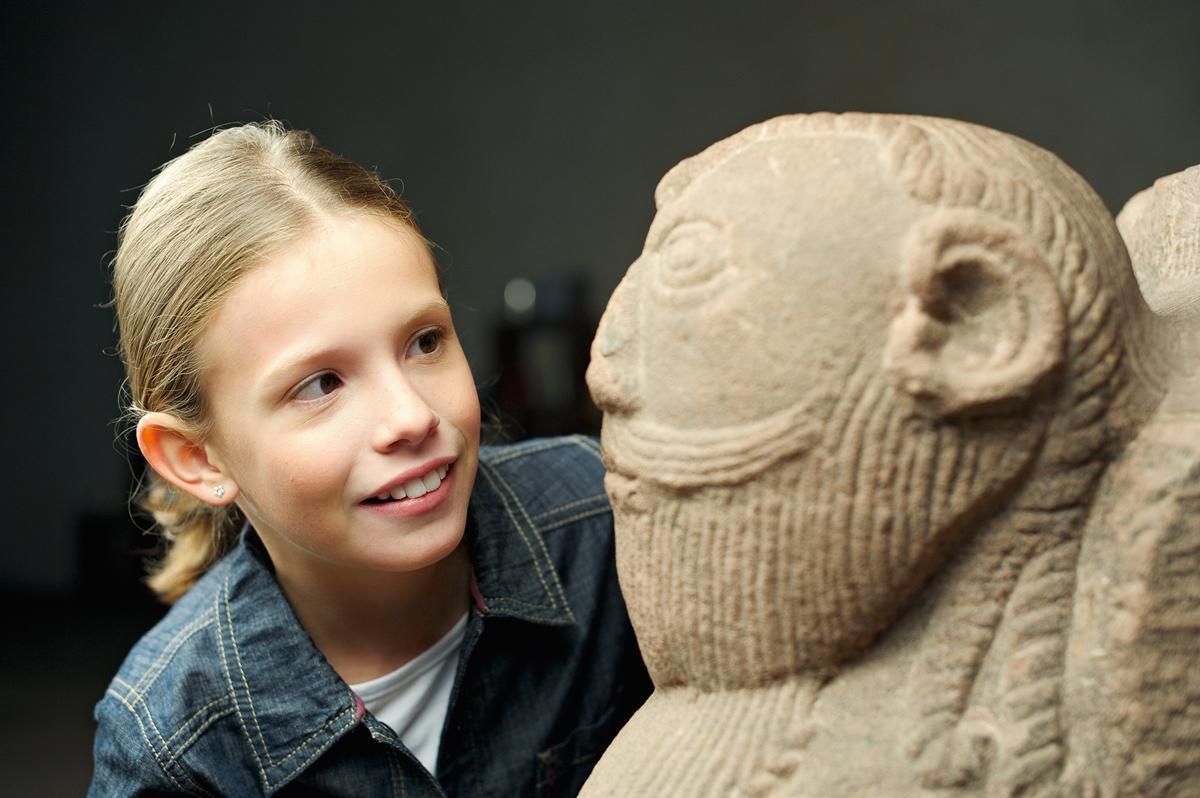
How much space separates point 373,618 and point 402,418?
39cm

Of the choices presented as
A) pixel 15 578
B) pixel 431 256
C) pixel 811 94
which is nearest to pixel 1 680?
pixel 15 578

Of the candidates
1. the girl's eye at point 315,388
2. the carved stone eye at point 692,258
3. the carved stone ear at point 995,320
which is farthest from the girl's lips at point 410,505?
the carved stone ear at point 995,320

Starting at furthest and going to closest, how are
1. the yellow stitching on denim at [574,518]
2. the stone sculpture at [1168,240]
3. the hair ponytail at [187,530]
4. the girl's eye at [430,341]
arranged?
the hair ponytail at [187,530], the yellow stitching on denim at [574,518], the girl's eye at [430,341], the stone sculpture at [1168,240]

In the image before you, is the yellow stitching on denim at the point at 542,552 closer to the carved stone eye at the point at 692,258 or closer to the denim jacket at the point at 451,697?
the denim jacket at the point at 451,697

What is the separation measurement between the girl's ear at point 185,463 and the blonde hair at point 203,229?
0.03m

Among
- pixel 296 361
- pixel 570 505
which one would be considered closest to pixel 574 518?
pixel 570 505

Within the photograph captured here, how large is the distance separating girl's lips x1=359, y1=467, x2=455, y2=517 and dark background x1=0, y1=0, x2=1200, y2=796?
1359 millimetres

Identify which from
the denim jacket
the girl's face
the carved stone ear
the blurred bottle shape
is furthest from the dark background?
the carved stone ear

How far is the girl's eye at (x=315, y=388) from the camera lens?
1.48 metres

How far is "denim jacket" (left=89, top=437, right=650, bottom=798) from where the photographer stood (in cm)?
163

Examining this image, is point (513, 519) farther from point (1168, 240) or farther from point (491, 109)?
point (491, 109)

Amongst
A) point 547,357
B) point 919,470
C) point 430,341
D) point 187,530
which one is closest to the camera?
point 919,470

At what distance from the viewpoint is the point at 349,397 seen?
4.84 feet

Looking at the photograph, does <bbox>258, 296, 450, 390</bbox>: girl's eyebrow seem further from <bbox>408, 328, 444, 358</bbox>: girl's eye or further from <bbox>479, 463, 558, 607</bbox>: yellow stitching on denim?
<bbox>479, 463, 558, 607</bbox>: yellow stitching on denim
